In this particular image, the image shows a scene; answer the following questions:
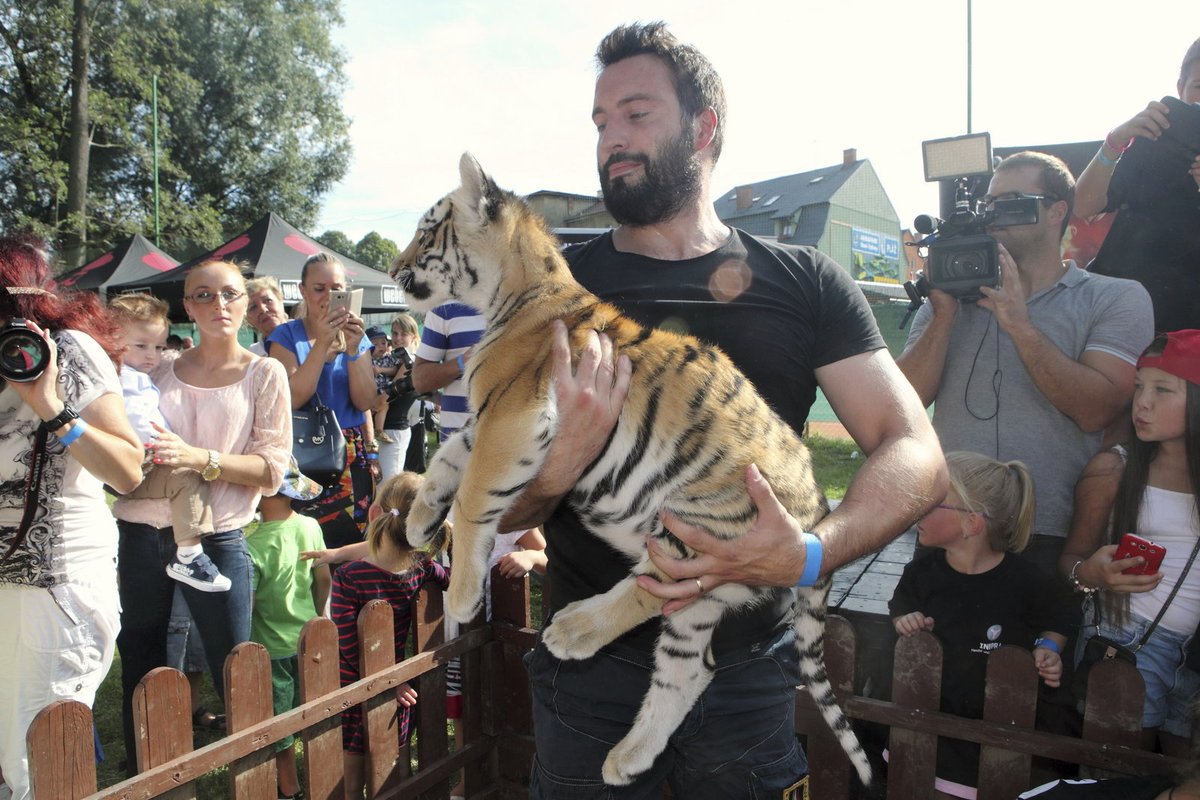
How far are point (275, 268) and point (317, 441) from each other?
27.5 ft

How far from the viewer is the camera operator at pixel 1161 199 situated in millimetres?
3334

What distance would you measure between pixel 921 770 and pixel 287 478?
10.8 ft

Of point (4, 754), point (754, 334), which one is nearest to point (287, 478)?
point (4, 754)

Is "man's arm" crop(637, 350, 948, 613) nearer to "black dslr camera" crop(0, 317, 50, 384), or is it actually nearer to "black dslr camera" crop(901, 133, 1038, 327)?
"black dslr camera" crop(901, 133, 1038, 327)

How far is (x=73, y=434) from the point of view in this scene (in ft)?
8.84

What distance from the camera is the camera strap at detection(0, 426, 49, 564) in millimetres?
2654

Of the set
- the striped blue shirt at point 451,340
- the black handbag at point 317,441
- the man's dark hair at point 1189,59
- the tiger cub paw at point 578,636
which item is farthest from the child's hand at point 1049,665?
the black handbag at point 317,441

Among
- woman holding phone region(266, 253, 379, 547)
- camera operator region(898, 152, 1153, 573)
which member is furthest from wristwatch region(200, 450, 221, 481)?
camera operator region(898, 152, 1153, 573)

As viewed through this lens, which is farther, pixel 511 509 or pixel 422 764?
pixel 422 764

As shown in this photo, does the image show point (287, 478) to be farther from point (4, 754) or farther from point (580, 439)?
point (580, 439)

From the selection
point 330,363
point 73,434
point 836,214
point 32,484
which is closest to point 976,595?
point 73,434

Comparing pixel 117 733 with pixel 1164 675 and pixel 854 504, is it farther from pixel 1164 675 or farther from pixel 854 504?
pixel 1164 675

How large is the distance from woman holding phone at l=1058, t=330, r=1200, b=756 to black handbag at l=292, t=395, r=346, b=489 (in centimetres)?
395

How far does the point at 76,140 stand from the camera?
823 inches
